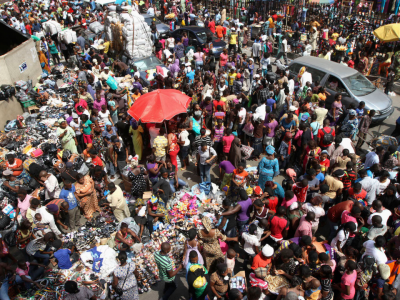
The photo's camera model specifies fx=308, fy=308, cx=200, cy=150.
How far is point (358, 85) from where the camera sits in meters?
11.2

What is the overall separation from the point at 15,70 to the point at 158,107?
7132 millimetres

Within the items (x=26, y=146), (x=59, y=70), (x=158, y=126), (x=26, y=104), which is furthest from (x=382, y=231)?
(x=59, y=70)

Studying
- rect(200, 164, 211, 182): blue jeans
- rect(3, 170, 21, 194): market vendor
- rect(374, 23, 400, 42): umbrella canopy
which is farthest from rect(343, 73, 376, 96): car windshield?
rect(3, 170, 21, 194): market vendor

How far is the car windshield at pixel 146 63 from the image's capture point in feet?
44.7

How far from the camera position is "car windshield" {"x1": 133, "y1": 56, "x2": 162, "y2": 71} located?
13.6 meters

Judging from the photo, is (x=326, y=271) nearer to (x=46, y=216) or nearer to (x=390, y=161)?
(x=390, y=161)

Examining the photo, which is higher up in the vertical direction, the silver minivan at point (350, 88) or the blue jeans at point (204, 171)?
the silver minivan at point (350, 88)

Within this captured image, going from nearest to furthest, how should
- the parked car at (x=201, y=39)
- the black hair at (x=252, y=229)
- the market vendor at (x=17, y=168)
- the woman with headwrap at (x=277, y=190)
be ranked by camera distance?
the black hair at (x=252, y=229) < the woman with headwrap at (x=277, y=190) < the market vendor at (x=17, y=168) < the parked car at (x=201, y=39)

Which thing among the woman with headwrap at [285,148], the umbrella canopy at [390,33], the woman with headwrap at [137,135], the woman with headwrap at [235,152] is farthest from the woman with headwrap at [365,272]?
the umbrella canopy at [390,33]

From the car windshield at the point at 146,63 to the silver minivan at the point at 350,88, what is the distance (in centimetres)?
660

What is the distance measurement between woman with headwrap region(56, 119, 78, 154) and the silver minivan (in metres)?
8.83

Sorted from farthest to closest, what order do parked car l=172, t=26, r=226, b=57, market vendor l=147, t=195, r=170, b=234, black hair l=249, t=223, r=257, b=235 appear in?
parked car l=172, t=26, r=226, b=57 → market vendor l=147, t=195, r=170, b=234 → black hair l=249, t=223, r=257, b=235

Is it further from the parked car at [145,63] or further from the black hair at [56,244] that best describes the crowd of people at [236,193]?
the parked car at [145,63]

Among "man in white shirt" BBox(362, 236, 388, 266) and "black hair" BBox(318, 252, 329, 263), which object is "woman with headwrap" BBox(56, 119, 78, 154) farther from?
"man in white shirt" BBox(362, 236, 388, 266)
